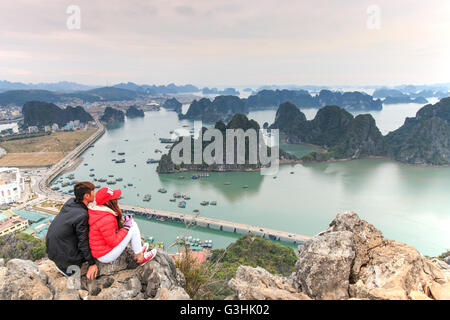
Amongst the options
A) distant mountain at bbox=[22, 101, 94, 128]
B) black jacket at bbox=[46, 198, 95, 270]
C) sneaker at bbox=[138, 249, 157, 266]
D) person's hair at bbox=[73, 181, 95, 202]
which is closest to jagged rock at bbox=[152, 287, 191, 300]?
sneaker at bbox=[138, 249, 157, 266]

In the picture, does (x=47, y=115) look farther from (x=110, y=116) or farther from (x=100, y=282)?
(x=100, y=282)

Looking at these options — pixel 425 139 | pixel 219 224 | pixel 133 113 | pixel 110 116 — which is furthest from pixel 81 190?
pixel 133 113

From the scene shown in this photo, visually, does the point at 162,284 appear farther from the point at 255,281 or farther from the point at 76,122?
the point at 76,122

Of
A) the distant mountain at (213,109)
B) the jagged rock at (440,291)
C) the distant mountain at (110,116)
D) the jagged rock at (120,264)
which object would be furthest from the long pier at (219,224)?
the distant mountain at (213,109)

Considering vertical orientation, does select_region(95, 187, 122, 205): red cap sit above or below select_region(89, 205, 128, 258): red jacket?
above

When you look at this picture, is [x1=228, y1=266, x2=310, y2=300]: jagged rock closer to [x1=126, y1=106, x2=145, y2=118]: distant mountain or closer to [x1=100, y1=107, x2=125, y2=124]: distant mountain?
[x1=100, y1=107, x2=125, y2=124]: distant mountain

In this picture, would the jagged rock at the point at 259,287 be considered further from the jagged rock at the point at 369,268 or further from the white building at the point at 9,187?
the white building at the point at 9,187

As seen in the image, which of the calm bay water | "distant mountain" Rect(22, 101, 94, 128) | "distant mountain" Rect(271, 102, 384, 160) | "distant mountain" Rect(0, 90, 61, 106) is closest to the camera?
the calm bay water
